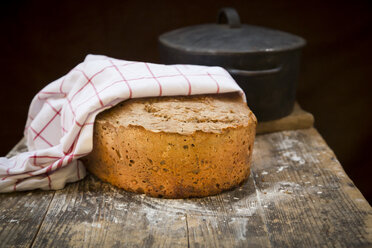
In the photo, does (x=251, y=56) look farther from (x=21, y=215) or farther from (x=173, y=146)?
(x=21, y=215)

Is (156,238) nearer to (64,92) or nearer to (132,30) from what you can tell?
(64,92)

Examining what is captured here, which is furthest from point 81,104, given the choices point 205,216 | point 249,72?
point 249,72

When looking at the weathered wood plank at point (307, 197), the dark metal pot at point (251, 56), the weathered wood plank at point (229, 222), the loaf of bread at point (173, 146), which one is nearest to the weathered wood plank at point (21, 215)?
the loaf of bread at point (173, 146)

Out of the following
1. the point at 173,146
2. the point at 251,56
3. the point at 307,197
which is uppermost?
the point at 251,56

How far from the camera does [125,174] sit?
4.68 ft

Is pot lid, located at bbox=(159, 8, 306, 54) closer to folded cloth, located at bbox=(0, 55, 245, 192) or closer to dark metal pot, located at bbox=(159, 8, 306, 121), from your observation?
dark metal pot, located at bbox=(159, 8, 306, 121)

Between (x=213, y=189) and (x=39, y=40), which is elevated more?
(x=39, y=40)

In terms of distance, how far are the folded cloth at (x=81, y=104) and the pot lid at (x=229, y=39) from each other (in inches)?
9.1

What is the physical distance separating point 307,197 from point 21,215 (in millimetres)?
937

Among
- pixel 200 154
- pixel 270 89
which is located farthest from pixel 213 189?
pixel 270 89

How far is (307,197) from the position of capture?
1.41 metres

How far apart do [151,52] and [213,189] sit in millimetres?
1235

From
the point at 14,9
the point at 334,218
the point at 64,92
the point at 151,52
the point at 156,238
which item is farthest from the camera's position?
the point at 151,52

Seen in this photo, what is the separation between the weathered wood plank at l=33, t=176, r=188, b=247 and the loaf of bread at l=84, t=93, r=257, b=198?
0.08 metres
